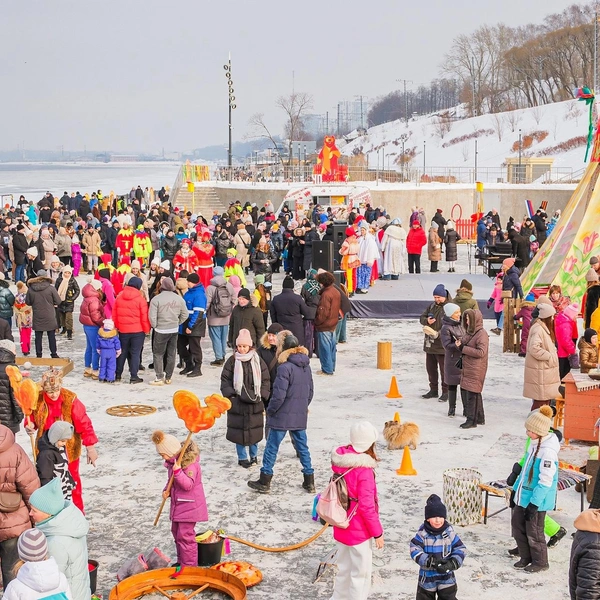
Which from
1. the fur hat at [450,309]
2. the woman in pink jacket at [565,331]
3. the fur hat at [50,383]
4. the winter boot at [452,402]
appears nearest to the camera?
the fur hat at [50,383]

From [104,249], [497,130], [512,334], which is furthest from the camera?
[497,130]

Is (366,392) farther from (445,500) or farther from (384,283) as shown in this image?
(384,283)

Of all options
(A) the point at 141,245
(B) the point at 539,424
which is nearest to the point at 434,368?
(B) the point at 539,424

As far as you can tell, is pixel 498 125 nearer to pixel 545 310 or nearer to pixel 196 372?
pixel 196 372

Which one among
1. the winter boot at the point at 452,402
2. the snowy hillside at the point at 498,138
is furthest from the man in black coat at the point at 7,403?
the snowy hillside at the point at 498,138

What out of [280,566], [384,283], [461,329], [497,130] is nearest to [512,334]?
[461,329]

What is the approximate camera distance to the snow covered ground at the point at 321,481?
23.3ft

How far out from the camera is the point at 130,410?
11758mm

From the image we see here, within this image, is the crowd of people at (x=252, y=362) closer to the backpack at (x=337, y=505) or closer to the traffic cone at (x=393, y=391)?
the backpack at (x=337, y=505)

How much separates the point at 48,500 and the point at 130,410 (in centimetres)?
637

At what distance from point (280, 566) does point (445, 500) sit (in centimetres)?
168

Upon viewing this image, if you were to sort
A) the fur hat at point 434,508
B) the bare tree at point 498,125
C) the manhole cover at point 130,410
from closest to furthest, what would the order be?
the fur hat at point 434,508, the manhole cover at point 130,410, the bare tree at point 498,125

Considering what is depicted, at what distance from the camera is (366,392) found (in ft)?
41.3

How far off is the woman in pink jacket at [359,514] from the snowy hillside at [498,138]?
205 ft
